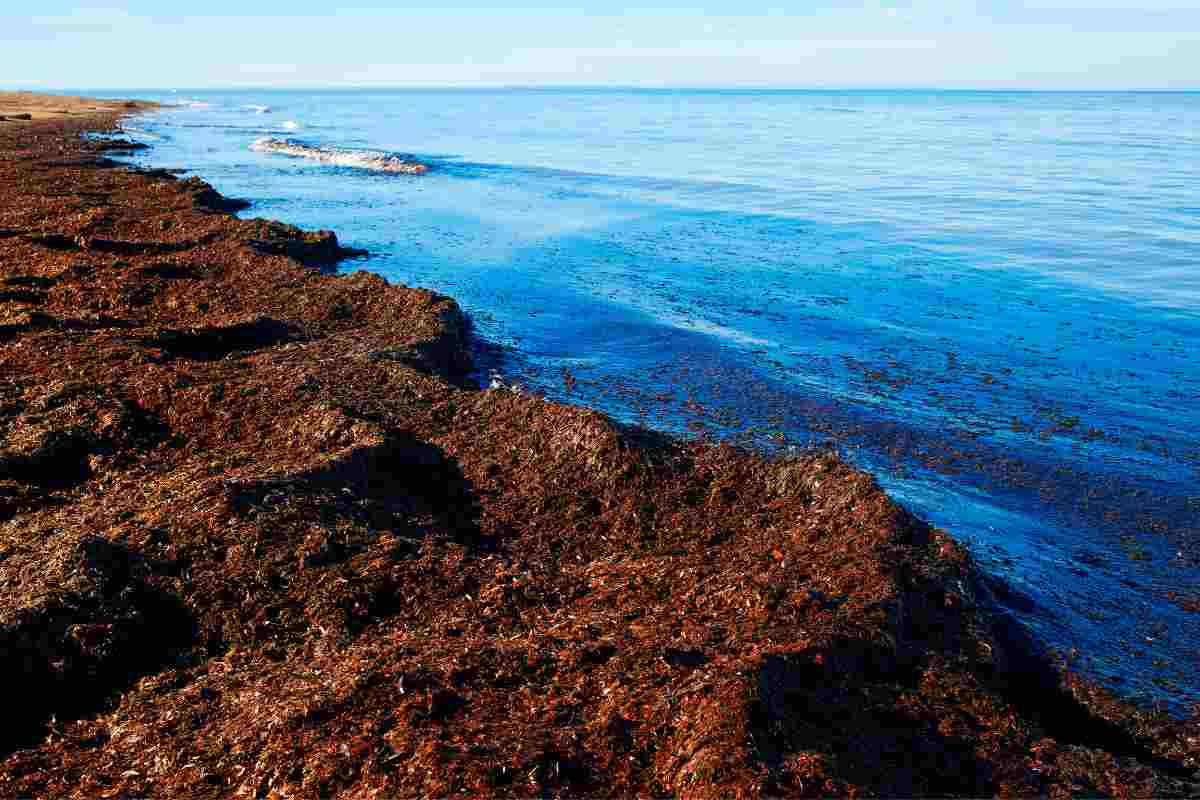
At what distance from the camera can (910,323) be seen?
1647 centimetres

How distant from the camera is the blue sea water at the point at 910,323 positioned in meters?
8.67

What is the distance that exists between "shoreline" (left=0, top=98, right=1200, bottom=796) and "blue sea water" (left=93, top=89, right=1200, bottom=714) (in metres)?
1.74

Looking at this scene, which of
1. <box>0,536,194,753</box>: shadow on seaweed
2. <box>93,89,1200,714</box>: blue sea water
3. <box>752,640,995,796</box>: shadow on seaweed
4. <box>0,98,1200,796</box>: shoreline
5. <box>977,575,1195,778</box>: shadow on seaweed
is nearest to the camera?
<box>752,640,995,796</box>: shadow on seaweed

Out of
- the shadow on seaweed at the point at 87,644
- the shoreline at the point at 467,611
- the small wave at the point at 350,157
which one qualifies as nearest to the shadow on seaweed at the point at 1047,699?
the shoreline at the point at 467,611

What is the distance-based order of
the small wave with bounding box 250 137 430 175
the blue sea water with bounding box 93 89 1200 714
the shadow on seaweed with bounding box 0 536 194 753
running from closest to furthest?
the shadow on seaweed with bounding box 0 536 194 753
the blue sea water with bounding box 93 89 1200 714
the small wave with bounding box 250 137 430 175

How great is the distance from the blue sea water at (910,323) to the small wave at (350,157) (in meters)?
2.05

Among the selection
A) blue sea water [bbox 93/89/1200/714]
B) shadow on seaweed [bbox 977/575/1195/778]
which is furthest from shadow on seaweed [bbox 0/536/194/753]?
blue sea water [bbox 93/89/1200/714]

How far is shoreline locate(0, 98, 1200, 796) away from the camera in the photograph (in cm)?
472

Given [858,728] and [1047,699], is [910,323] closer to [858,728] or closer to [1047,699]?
[1047,699]

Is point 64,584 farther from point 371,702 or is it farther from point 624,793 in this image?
point 624,793

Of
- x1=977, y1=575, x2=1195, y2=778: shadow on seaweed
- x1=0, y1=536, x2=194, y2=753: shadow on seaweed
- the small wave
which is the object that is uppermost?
the small wave

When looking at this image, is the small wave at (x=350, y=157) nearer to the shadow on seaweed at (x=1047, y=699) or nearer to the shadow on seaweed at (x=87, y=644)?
the shadow on seaweed at (x=87, y=644)

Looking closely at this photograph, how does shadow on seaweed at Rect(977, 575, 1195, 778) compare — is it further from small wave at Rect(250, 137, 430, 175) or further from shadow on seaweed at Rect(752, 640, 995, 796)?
small wave at Rect(250, 137, 430, 175)

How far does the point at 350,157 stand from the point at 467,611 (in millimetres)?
43752
